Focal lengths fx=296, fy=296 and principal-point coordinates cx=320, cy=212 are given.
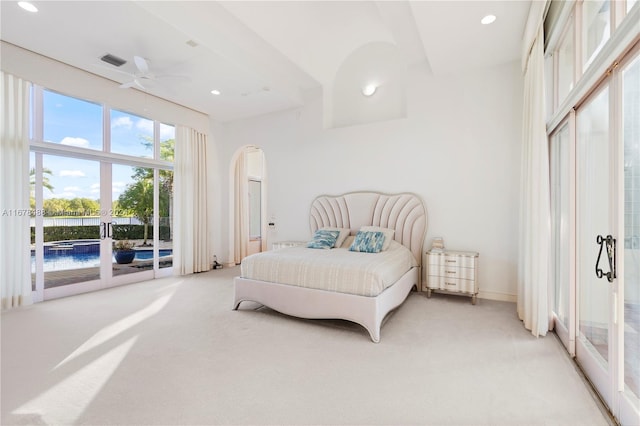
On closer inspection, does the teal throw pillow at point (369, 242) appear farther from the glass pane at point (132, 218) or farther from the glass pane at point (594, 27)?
the glass pane at point (132, 218)

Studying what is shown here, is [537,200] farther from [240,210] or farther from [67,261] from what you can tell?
[67,261]

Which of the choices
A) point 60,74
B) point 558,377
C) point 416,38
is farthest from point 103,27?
point 558,377

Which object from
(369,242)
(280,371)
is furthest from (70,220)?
(369,242)

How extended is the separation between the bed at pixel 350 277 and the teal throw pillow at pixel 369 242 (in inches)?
5.2

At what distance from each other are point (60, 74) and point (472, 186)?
5912mm

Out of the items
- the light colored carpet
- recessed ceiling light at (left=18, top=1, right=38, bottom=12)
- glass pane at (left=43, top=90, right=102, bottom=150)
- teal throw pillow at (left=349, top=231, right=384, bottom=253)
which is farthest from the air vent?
teal throw pillow at (left=349, top=231, right=384, bottom=253)

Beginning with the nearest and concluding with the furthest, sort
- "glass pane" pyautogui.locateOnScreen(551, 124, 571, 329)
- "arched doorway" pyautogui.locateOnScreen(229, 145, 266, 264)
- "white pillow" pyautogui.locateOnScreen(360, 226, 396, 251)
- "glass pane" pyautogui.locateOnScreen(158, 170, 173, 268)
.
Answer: "glass pane" pyautogui.locateOnScreen(551, 124, 571, 329), "white pillow" pyautogui.locateOnScreen(360, 226, 396, 251), "glass pane" pyautogui.locateOnScreen(158, 170, 173, 268), "arched doorway" pyautogui.locateOnScreen(229, 145, 266, 264)

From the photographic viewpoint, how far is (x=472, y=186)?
4.18m

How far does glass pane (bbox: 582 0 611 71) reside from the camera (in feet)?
6.20

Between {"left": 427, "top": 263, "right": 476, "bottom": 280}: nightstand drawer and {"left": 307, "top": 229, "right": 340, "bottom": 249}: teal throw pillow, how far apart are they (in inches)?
54.7

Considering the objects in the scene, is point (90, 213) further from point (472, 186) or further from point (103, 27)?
point (472, 186)

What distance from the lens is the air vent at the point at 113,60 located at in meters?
3.86

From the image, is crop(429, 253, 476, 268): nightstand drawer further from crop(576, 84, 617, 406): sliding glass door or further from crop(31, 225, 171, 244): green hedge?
crop(31, 225, 171, 244): green hedge

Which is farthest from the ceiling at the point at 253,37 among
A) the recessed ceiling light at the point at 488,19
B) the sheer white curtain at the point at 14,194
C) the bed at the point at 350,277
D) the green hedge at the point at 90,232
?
the green hedge at the point at 90,232
